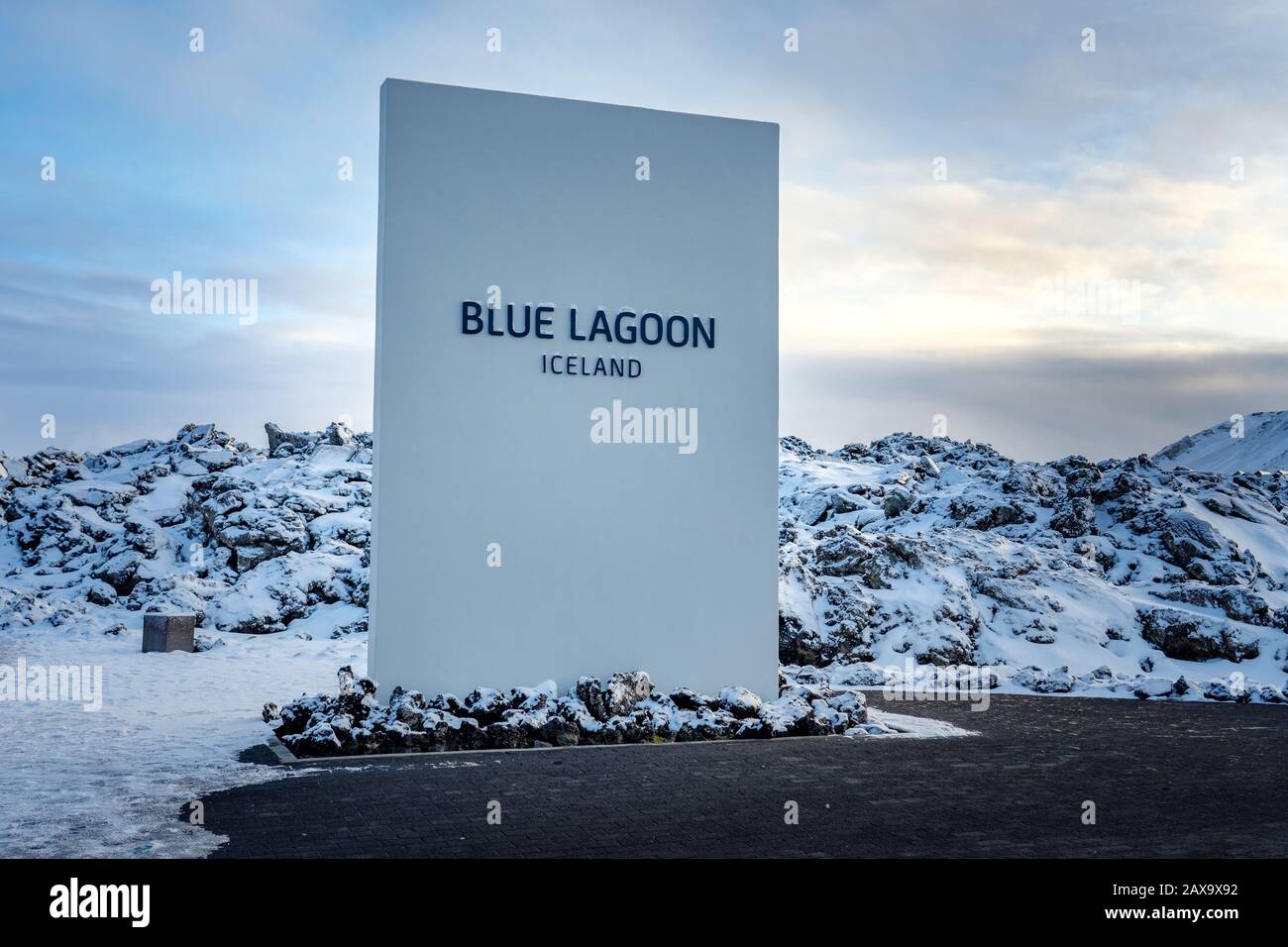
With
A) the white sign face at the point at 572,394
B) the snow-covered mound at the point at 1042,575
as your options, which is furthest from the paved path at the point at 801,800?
the snow-covered mound at the point at 1042,575

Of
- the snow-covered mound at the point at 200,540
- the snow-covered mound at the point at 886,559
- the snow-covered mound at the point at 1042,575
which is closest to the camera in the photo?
the snow-covered mound at the point at 1042,575

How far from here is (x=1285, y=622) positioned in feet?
57.6

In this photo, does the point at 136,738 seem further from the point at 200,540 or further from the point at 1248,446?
the point at 1248,446

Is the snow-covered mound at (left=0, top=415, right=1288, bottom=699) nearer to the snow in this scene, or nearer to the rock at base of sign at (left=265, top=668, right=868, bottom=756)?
the snow

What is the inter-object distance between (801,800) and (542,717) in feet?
9.77

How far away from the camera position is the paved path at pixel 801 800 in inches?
250

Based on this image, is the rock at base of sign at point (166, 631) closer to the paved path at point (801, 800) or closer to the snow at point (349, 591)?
the snow at point (349, 591)

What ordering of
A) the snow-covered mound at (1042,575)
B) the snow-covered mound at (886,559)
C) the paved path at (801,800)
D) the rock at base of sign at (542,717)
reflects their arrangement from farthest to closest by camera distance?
1. the snow-covered mound at (886,559)
2. the snow-covered mound at (1042,575)
3. the rock at base of sign at (542,717)
4. the paved path at (801,800)

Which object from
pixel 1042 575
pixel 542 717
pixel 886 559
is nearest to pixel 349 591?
pixel 886 559

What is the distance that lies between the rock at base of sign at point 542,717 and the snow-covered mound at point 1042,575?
529 centimetres
